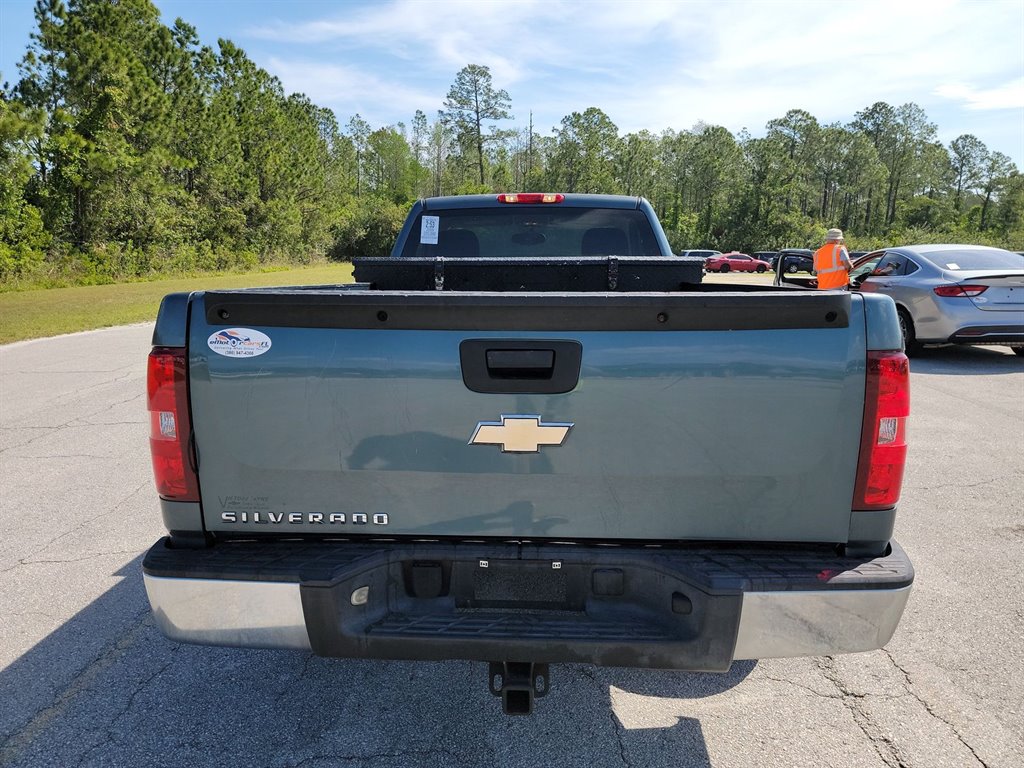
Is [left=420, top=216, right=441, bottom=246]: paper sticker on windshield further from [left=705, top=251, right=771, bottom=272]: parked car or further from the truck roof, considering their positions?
[left=705, top=251, right=771, bottom=272]: parked car

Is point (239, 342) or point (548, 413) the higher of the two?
point (239, 342)

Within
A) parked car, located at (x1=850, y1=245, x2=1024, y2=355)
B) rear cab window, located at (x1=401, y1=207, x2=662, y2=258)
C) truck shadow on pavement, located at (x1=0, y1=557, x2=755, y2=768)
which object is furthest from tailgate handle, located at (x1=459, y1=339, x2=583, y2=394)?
parked car, located at (x1=850, y1=245, x2=1024, y2=355)

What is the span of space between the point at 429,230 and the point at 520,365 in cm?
257

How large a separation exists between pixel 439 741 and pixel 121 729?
1192 mm

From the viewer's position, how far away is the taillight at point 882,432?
195cm

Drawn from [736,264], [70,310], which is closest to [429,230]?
[70,310]

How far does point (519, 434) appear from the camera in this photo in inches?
78.5

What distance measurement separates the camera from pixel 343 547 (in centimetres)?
210

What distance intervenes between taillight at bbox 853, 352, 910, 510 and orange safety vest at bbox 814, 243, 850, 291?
992cm

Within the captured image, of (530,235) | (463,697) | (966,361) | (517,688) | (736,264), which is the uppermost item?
(530,235)

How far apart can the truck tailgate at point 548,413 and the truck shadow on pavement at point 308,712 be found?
894mm

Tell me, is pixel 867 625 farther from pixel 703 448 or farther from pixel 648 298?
pixel 648 298

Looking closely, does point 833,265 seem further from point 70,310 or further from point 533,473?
point 70,310

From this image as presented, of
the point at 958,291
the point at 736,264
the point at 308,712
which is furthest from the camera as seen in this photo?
the point at 736,264
